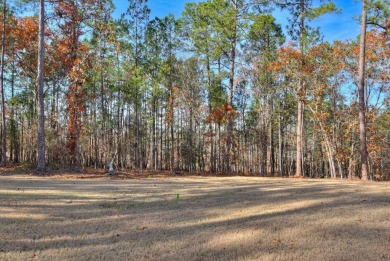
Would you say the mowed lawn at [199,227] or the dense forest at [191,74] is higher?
the dense forest at [191,74]

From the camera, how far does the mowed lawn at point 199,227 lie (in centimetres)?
393

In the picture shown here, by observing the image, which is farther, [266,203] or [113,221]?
[266,203]

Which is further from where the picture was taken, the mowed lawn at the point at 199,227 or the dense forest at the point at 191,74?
the dense forest at the point at 191,74

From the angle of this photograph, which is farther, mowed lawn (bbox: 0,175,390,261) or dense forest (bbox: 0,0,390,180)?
dense forest (bbox: 0,0,390,180)

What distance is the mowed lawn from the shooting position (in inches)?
155

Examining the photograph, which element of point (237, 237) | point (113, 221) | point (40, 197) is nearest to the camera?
point (237, 237)

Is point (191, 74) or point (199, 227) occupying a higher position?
point (191, 74)

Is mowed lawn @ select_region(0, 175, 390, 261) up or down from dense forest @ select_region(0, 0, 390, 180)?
down

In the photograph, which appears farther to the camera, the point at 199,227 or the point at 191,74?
the point at 191,74

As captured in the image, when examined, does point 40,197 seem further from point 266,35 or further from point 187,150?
point 187,150

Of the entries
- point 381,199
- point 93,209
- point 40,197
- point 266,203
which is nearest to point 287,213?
point 266,203

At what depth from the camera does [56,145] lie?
23844 mm

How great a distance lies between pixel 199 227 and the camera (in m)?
5.01

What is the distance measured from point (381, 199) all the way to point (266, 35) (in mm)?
20815
